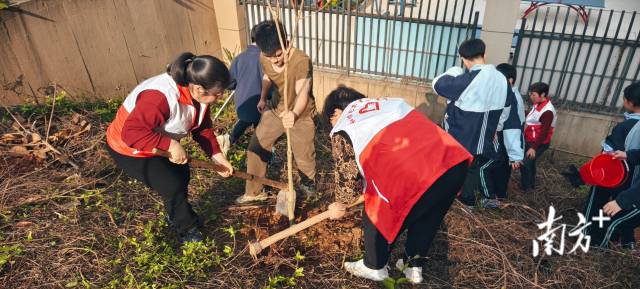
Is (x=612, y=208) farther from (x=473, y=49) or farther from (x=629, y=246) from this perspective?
(x=473, y=49)

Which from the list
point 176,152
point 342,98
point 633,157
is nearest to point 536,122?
point 633,157

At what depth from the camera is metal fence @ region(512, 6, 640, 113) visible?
4594 millimetres

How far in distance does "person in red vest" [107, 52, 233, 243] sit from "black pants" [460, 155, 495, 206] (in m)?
2.58

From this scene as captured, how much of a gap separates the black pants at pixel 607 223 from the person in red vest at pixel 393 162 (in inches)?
72.7

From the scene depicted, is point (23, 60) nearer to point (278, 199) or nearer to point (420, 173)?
point (278, 199)

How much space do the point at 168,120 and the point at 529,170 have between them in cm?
380

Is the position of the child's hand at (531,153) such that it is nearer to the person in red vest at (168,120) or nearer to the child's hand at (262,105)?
the child's hand at (262,105)

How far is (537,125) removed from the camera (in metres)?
4.19

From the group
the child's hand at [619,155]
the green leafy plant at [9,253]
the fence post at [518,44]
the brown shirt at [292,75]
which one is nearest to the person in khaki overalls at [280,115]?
the brown shirt at [292,75]

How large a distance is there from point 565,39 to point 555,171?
5.37 feet

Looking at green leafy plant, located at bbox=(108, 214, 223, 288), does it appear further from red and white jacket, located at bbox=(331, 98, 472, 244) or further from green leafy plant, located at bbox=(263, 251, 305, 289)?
red and white jacket, located at bbox=(331, 98, 472, 244)

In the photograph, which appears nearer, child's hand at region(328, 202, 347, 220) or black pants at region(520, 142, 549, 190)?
child's hand at region(328, 202, 347, 220)

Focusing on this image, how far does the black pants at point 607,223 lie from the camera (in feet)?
10.8

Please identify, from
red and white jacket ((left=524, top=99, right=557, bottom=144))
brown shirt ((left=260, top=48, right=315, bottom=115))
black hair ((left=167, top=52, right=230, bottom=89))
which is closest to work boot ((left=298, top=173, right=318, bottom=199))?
brown shirt ((left=260, top=48, right=315, bottom=115))
